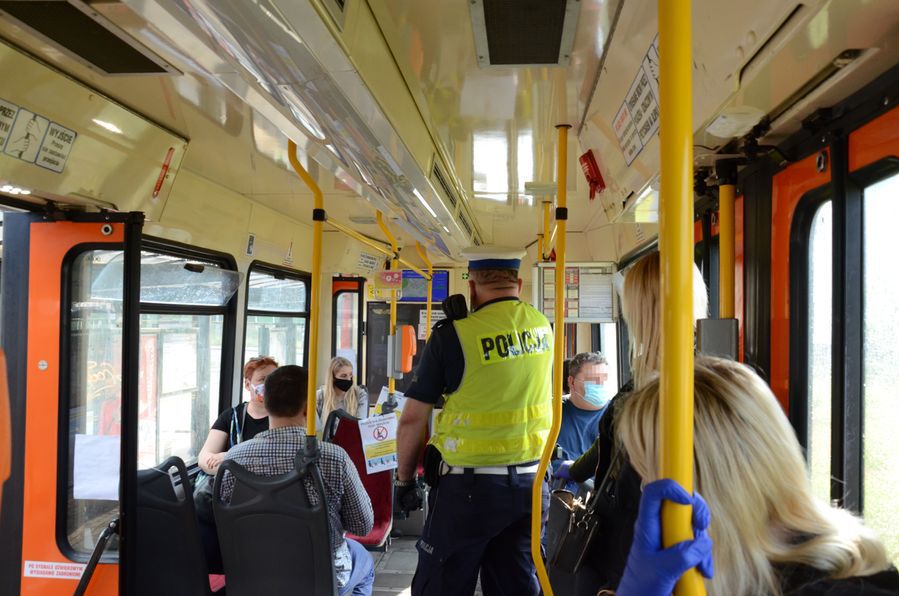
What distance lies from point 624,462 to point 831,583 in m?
0.51

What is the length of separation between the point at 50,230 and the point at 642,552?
2.93 metres

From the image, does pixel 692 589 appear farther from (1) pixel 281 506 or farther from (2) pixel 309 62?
(1) pixel 281 506

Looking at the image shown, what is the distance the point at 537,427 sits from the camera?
2.72 m

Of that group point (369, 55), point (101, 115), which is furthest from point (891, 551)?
point (101, 115)

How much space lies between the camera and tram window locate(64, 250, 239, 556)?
2797mm

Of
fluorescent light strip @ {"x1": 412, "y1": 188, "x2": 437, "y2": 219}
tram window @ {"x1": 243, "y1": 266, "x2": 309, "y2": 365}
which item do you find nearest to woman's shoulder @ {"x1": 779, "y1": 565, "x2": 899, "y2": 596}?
fluorescent light strip @ {"x1": 412, "y1": 188, "x2": 437, "y2": 219}

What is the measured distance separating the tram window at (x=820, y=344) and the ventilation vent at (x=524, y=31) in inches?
40.3

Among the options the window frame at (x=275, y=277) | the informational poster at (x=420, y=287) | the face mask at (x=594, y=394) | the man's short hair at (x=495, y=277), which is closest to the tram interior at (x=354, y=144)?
the window frame at (x=275, y=277)

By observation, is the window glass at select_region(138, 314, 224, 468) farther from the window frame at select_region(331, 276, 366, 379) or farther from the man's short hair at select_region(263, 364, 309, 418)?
the window frame at select_region(331, 276, 366, 379)

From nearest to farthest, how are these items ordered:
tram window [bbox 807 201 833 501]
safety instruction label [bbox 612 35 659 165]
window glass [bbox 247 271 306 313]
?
safety instruction label [bbox 612 35 659 165] → tram window [bbox 807 201 833 501] → window glass [bbox 247 271 306 313]

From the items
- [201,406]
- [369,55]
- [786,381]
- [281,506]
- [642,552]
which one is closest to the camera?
[642,552]

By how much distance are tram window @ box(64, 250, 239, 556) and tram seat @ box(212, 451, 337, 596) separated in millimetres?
548

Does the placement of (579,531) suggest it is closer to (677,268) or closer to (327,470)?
(677,268)

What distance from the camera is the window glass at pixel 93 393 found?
2.74m
